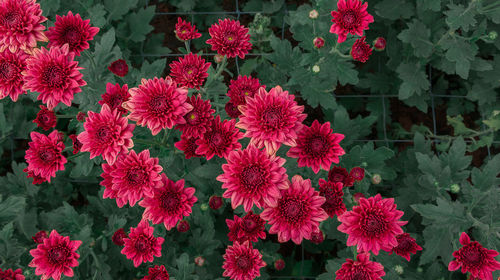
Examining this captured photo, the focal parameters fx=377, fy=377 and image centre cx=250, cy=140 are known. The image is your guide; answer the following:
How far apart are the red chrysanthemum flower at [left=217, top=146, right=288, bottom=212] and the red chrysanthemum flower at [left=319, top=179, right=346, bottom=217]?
0.34m

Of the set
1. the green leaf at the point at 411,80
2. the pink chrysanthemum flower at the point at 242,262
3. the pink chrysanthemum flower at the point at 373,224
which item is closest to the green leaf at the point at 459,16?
the green leaf at the point at 411,80

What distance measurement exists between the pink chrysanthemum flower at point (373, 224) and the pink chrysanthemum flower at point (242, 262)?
0.67 meters

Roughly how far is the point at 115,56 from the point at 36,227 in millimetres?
1817

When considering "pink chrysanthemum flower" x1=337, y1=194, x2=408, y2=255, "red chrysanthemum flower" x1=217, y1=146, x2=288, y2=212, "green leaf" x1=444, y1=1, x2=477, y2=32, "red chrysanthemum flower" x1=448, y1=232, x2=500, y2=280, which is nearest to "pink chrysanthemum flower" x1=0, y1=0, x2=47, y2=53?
"red chrysanthemum flower" x1=217, y1=146, x2=288, y2=212

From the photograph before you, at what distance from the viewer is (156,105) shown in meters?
2.02

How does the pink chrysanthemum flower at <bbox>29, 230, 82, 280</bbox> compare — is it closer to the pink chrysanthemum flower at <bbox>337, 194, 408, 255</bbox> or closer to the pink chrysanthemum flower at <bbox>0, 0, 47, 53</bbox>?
the pink chrysanthemum flower at <bbox>0, 0, 47, 53</bbox>

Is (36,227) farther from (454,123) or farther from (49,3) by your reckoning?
(454,123)

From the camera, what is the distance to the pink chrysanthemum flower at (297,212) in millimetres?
2111

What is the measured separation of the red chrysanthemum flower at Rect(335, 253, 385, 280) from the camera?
2186 mm

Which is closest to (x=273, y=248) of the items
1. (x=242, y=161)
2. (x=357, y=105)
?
(x=242, y=161)

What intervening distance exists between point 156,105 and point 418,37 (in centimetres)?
255

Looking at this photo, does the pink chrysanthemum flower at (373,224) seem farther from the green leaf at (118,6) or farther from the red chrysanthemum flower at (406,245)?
the green leaf at (118,6)

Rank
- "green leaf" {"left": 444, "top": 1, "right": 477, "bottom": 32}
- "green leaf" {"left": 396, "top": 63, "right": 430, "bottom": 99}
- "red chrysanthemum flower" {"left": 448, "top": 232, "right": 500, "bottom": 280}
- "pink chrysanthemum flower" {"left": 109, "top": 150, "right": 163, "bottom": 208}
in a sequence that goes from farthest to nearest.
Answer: "green leaf" {"left": 396, "top": 63, "right": 430, "bottom": 99} → "green leaf" {"left": 444, "top": 1, "right": 477, "bottom": 32} → "red chrysanthemum flower" {"left": 448, "top": 232, "right": 500, "bottom": 280} → "pink chrysanthemum flower" {"left": 109, "top": 150, "right": 163, "bottom": 208}

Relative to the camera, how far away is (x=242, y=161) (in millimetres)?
2020
